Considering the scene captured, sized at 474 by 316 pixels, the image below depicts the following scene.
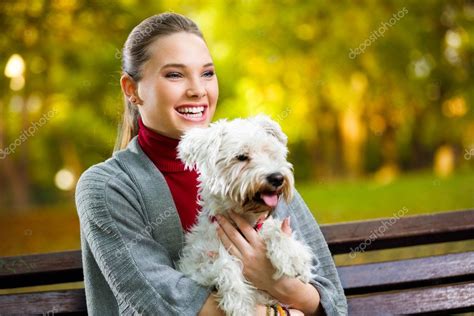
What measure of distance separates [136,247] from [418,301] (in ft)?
5.80

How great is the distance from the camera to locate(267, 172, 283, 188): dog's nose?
105 inches

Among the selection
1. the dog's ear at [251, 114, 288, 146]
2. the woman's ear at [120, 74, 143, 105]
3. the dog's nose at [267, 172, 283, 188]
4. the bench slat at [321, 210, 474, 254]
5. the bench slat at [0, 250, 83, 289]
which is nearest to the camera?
the dog's nose at [267, 172, 283, 188]

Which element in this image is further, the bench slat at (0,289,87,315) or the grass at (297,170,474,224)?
the grass at (297,170,474,224)

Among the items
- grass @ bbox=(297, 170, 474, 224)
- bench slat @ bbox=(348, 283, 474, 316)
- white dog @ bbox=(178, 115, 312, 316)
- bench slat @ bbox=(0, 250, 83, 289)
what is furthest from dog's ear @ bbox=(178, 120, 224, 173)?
grass @ bbox=(297, 170, 474, 224)

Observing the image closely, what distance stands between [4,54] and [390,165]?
67.0 feet

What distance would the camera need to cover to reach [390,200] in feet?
43.8

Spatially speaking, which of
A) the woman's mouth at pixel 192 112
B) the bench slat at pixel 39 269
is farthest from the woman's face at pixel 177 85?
the bench slat at pixel 39 269

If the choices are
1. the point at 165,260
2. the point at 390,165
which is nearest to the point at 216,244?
the point at 165,260

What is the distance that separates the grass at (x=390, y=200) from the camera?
38.4 ft

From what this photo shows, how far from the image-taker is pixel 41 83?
14.5 m

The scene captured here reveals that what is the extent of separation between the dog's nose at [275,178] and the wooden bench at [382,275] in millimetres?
1199

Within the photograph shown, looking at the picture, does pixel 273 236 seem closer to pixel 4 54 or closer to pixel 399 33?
pixel 4 54

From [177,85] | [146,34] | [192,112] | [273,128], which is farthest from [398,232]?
[146,34]

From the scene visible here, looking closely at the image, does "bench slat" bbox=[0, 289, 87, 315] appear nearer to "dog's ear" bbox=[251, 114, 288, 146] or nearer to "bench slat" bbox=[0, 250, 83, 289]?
"bench slat" bbox=[0, 250, 83, 289]
